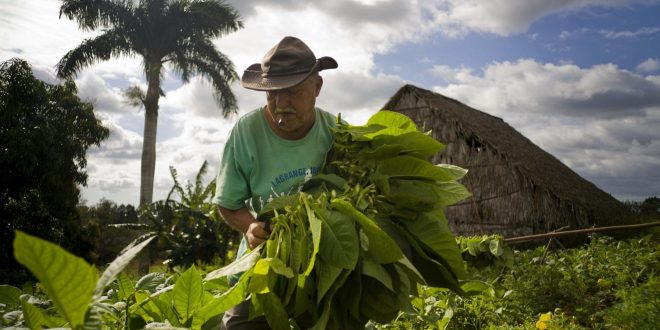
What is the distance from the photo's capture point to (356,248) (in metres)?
1.27

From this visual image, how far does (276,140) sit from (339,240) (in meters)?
0.94

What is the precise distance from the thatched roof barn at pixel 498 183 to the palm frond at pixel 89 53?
11715 millimetres

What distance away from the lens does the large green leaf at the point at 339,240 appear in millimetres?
1260

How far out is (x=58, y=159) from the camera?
51.0 ft

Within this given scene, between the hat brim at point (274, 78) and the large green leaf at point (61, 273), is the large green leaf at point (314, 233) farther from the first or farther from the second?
the hat brim at point (274, 78)

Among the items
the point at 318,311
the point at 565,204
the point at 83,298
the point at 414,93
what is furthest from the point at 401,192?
the point at 414,93

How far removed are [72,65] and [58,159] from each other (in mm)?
4166

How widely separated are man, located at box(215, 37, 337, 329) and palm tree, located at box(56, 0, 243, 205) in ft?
57.0

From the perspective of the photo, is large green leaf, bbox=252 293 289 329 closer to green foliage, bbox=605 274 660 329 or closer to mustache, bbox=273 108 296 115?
mustache, bbox=273 108 296 115

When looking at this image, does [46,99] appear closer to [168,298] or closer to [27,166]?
[27,166]

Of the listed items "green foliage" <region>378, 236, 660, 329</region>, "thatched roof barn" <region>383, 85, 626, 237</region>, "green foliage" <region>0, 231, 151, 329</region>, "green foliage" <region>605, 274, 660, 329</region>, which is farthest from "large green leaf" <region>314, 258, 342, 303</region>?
"thatched roof barn" <region>383, 85, 626, 237</region>

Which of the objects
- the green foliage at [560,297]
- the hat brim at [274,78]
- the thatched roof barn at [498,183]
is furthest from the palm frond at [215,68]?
the hat brim at [274,78]

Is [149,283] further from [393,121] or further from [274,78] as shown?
[393,121]

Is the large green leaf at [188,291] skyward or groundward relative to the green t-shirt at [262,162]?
groundward
